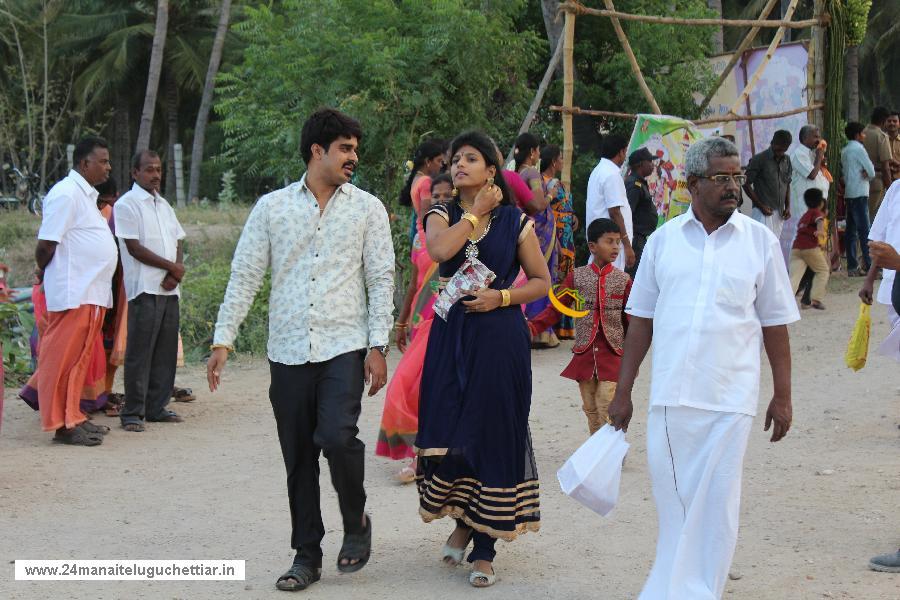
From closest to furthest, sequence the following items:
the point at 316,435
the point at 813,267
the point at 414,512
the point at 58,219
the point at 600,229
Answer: the point at 316,435 < the point at 414,512 < the point at 600,229 < the point at 58,219 < the point at 813,267

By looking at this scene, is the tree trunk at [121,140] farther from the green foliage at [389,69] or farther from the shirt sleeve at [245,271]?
the shirt sleeve at [245,271]

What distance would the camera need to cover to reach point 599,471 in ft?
15.3

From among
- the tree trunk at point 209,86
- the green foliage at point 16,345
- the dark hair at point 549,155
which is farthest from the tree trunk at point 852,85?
the green foliage at point 16,345

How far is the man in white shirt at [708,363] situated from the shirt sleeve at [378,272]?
1246 mm

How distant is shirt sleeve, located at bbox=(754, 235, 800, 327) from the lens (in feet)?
14.3

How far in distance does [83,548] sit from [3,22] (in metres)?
27.1

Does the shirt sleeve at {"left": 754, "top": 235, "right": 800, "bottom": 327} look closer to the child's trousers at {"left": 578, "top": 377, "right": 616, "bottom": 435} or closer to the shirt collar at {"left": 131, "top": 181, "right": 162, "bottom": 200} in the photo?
the child's trousers at {"left": 578, "top": 377, "right": 616, "bottom": 435}

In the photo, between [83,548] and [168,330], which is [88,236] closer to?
[168,330]

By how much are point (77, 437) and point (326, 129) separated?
4198 millimetres

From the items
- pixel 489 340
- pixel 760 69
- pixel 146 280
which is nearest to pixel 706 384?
pixel 489 340

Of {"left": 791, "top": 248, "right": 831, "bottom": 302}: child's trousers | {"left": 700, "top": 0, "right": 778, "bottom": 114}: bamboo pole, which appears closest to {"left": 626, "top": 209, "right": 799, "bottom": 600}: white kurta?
{"left": 791, "top": 248, "right": 831, "bottom": 302}: child's trousers

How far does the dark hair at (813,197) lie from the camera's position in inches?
511

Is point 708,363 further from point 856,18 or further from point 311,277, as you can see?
point 856,18

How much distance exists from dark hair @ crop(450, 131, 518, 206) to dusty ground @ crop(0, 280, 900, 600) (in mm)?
1743
